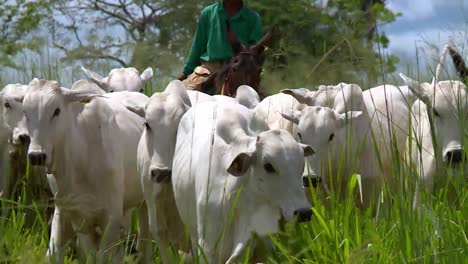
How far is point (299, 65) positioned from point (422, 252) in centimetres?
242

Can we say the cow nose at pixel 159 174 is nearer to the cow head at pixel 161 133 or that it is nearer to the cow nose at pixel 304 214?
the cow head at pixel 161 133

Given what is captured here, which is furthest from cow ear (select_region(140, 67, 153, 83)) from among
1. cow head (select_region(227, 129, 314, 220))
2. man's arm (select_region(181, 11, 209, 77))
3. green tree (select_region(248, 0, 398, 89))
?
cow head (select_region(227, 129, 314, 220))

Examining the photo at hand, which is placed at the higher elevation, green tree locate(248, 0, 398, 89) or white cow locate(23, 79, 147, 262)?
green tree locate(248, 0, 398, 89)

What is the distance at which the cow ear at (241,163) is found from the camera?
505 centimetres

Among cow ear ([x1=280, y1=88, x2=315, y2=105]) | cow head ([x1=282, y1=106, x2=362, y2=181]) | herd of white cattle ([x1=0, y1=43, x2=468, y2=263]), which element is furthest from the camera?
cow ear ([x1=280, y1=88, x2=315, y2=105])

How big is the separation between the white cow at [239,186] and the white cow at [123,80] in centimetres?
383

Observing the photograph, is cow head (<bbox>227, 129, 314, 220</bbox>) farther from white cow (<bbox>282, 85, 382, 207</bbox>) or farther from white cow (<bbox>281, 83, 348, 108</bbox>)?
white cow (<bbox>281, 83, 348, 108</bbox>)

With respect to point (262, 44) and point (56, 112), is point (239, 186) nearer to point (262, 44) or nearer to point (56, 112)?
point (56, 112)

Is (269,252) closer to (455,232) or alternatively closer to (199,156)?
(199,156)

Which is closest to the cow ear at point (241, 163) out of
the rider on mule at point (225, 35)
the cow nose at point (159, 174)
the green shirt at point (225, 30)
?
the cow nose at point (159, 174)

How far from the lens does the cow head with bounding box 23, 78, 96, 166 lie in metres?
6.46

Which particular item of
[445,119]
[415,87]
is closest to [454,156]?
[445,119]

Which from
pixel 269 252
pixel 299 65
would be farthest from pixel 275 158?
pixel 299 65

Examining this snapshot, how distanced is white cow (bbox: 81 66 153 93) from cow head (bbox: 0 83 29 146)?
1317mm
